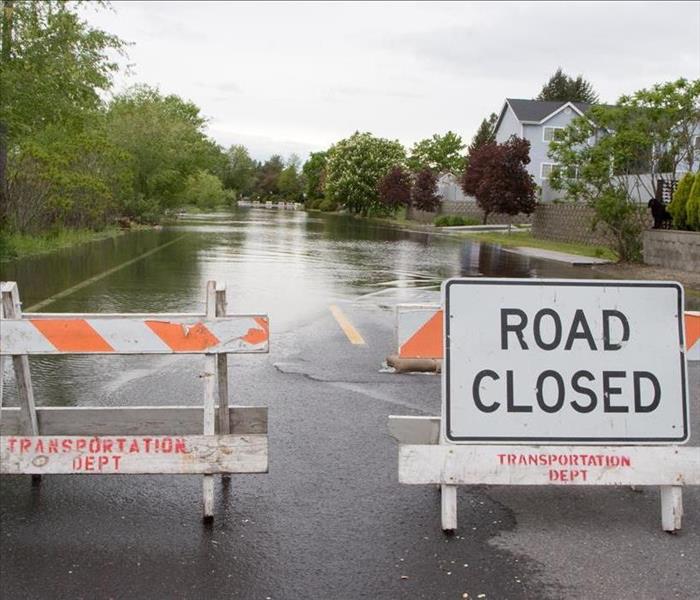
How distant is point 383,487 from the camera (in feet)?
15.8

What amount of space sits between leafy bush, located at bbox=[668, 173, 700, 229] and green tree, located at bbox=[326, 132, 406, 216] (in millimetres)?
60717

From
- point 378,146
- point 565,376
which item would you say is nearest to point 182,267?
point 565,376

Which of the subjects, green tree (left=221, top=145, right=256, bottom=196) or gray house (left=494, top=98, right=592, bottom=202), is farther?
green tree (left=221, top=145, right=256, bottom=196)

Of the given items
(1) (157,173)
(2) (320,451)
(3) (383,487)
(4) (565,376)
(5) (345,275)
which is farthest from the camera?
(1) (157,173)

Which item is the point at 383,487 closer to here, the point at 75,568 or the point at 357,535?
the point at 357,535

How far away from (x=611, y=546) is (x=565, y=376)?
86 cm

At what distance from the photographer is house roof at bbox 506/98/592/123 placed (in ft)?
209

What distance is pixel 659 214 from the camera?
21.2 m

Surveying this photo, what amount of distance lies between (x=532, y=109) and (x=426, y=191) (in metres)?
11.3

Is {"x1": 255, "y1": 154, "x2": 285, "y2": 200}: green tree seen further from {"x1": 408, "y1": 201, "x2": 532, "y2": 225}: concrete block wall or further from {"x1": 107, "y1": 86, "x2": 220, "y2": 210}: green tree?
{"x1": 107, "y1": 86, "x2": 220, "y2": 210}: green tree

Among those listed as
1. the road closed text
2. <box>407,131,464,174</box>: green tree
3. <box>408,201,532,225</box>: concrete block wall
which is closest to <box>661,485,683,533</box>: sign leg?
the road closed text

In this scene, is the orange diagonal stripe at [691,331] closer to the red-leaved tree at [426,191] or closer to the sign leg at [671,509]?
the sign leg at [671,509]

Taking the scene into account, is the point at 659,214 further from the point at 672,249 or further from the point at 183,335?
the point at 183,335

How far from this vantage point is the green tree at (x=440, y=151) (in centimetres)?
9456
